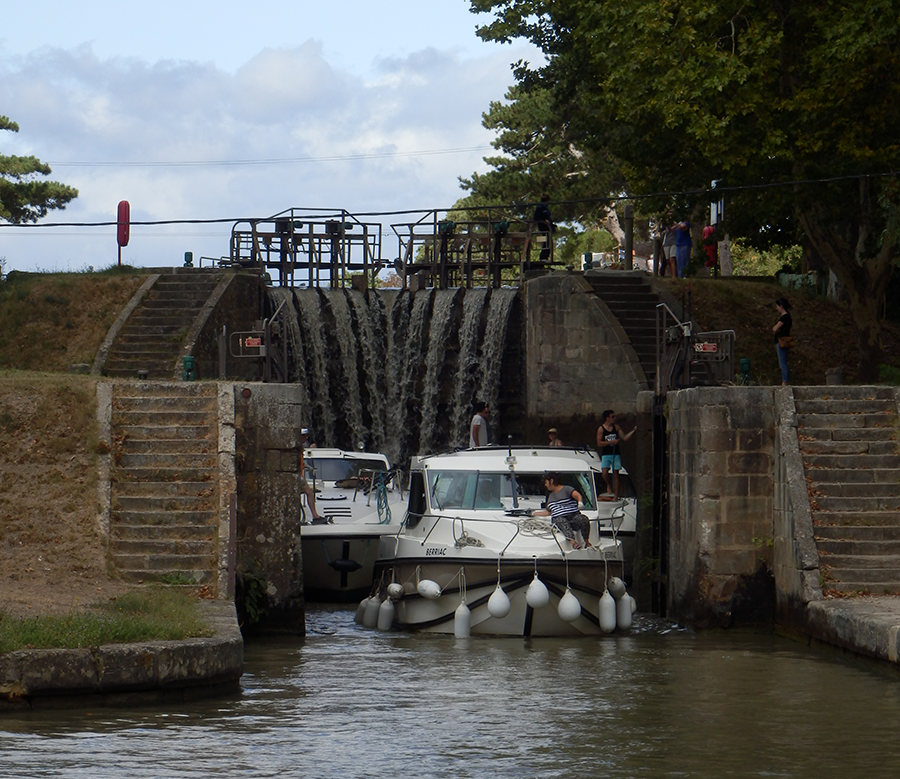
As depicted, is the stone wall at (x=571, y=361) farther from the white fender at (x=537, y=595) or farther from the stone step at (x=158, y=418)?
the white fender at (x=537, y=595)

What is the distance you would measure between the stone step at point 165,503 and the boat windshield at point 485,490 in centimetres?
297

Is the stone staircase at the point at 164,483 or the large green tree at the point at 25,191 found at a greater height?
the large green tree at the point at 25,191

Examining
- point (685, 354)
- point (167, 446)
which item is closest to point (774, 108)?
point (685, 354)

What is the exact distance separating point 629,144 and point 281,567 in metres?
14.1

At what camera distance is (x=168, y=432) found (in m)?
18.7

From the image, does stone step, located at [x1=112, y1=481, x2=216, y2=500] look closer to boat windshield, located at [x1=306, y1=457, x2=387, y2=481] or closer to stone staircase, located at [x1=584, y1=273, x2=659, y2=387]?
boat windshield, located at [x1=306, y1=457, x2=387, y2=481]

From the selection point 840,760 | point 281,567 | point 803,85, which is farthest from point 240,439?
point 803,85

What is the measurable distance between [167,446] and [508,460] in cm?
439

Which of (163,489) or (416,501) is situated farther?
(416,501)

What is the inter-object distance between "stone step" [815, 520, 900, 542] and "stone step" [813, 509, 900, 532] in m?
0.06

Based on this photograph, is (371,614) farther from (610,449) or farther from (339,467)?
(610,449)

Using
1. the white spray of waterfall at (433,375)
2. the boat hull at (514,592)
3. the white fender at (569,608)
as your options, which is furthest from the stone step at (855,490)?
the white spray of waterfall at (433,375)

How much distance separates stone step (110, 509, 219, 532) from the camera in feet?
56.2

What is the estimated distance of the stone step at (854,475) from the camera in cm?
1808
